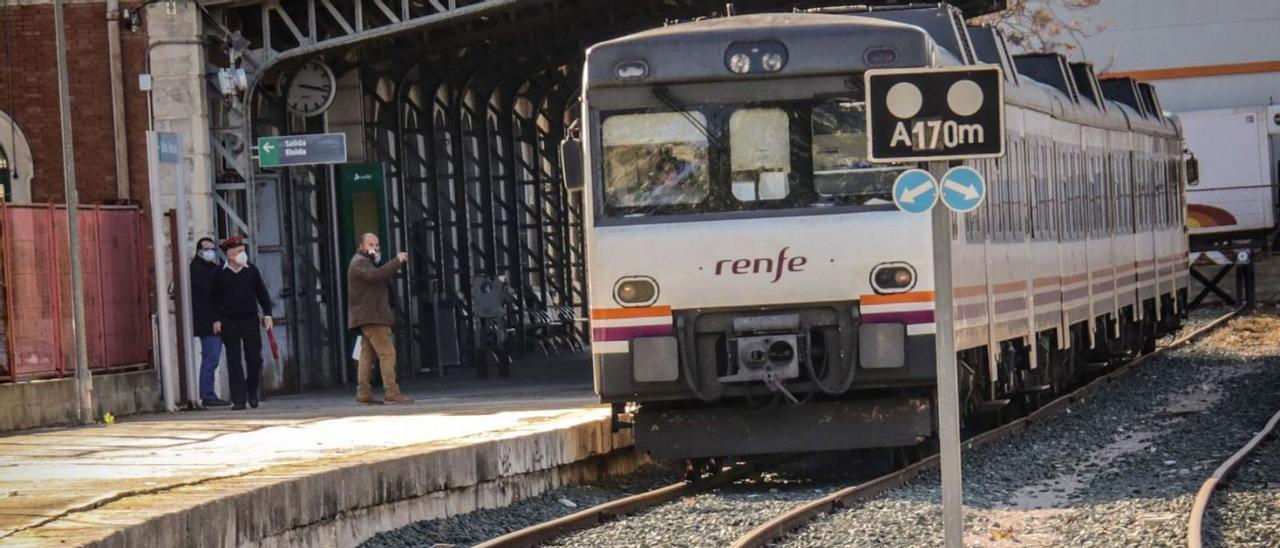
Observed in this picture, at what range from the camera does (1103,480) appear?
49.0 ft

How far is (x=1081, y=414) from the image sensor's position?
20297mm

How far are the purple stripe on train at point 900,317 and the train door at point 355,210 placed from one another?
14.0 meters

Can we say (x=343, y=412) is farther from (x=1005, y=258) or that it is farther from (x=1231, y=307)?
(x=1231, y=307)

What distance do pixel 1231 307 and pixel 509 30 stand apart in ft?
62.2

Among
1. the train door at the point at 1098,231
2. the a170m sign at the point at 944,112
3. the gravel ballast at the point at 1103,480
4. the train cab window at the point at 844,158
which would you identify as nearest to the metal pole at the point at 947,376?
the a170m sign at the point at 944,112

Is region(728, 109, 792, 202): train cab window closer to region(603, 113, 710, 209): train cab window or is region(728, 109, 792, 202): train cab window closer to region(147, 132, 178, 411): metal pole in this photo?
region(603, 113, 710, 209): train cab window

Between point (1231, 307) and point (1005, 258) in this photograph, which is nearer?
point (1005, 258)

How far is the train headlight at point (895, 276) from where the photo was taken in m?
14.3

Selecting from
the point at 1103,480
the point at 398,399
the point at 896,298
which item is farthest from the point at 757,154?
the point at 398,399

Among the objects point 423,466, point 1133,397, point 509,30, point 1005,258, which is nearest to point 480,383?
point 509,30

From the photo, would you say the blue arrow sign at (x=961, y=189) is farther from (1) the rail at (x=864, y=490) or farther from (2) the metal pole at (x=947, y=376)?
(1) the rail at (x=864, y=490)

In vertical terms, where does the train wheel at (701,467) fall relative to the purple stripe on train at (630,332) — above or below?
below

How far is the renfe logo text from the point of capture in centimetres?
1435

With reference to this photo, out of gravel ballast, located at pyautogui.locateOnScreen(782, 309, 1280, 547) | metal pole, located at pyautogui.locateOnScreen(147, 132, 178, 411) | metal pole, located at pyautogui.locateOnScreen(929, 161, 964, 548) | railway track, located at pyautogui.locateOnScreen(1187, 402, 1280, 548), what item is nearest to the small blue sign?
metal pole, located at pyautogui.locateOnScreen(929, 161, 964, 548)
